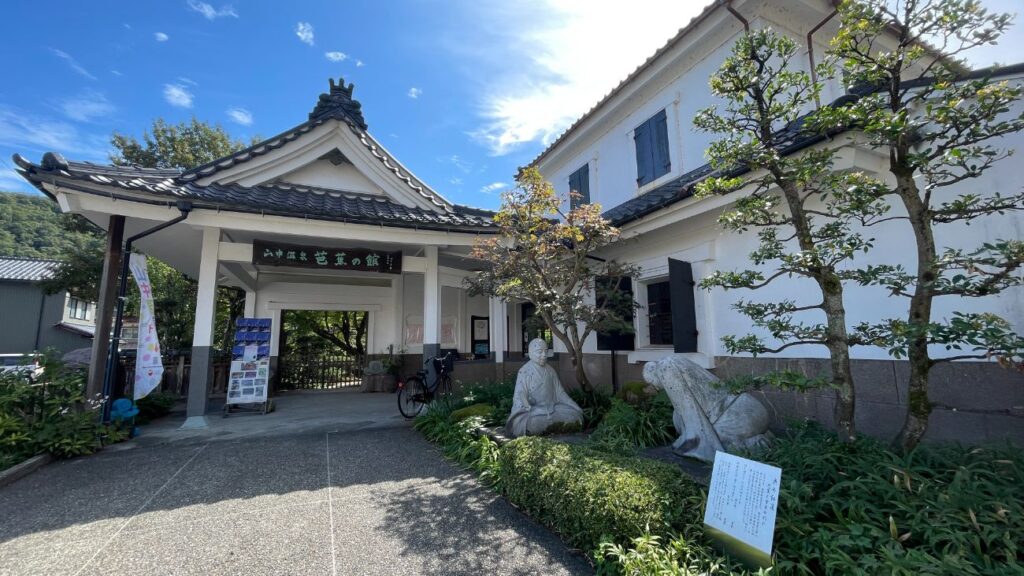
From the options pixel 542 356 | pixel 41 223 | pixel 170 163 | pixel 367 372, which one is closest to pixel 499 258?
pixel 542 356

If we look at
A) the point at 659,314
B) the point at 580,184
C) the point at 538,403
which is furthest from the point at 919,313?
the point at 580,184

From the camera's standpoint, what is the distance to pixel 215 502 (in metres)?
4.07

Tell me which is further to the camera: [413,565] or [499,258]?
[499,258]

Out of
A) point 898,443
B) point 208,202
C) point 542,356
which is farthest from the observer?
point 208,202

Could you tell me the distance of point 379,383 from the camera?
482 inches

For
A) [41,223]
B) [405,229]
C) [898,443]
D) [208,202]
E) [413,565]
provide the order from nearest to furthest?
[413,565] → [898,443] → [208,202] → [405,229] → [41,223]

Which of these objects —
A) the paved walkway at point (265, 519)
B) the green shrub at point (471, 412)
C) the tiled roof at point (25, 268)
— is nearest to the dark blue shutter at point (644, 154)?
the green shrub at point (471, 412)

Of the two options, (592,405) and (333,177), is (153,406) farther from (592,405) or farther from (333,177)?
(592,405)

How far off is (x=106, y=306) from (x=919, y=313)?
10.2m

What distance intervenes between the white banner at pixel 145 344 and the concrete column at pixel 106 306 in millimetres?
242

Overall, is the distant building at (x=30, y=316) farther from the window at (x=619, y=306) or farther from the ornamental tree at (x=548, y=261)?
the window at (x=619, y=306)

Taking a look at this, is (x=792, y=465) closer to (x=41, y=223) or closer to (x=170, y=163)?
(x=170, y=163)

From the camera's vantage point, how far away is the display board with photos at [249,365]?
8.38 metres

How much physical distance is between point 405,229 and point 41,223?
45.8m
